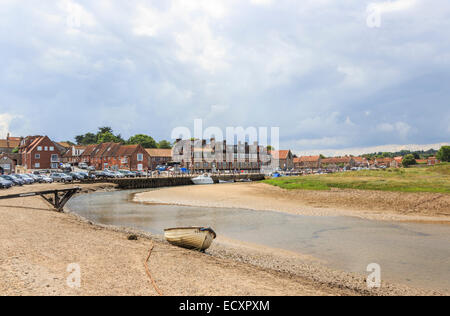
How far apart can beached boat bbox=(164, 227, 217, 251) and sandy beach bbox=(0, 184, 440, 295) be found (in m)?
0.51

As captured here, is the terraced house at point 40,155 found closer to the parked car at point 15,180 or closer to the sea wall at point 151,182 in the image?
the sea wall at point 151,182

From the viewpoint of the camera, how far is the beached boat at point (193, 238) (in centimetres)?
1486

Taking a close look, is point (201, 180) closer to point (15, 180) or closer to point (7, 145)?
point (15, 180)

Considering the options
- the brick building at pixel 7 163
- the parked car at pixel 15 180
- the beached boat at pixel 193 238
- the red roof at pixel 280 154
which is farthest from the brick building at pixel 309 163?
the beached boat at pixel 193 238

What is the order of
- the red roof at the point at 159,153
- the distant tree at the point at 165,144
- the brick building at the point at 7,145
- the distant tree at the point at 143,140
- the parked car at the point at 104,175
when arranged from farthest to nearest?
the distant tree at the point at 165,144 → the distant tree at the point at 143,140 → the brick building at the point at 7,145 → the red roof at the point at 159,153 → the parked car at the point at 104,175

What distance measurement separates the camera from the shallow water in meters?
13.5

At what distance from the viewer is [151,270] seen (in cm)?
1088

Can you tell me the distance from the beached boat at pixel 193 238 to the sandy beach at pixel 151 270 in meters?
0.51

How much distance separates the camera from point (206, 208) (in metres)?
33.7

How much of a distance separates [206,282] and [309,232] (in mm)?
12697

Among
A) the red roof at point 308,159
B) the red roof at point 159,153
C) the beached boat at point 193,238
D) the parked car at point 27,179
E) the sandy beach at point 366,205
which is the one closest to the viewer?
the beached boat at point 193,238
